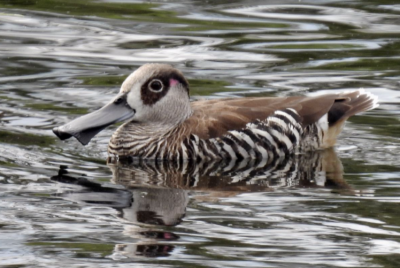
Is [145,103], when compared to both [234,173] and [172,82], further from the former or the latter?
[234,173]

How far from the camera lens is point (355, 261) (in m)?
7.10

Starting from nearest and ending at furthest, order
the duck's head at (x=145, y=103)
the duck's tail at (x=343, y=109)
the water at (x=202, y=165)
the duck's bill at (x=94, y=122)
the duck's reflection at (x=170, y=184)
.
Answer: the water at (x=202, y=165) → the duck's reflection at (x=170, y=184) → the duck's bill at (x=94, y=122) → the duck's head at (x=145, y=103) → the duck's tail at (x=343, y=109)

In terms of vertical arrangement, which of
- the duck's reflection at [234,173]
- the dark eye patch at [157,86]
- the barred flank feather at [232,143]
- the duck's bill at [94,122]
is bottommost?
the duck's reflection at [234,173]

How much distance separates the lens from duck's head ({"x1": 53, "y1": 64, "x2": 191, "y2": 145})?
10336 mm

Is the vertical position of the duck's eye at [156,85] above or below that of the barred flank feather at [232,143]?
above

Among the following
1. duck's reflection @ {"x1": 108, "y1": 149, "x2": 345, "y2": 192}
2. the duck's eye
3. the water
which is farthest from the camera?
the duck's eye

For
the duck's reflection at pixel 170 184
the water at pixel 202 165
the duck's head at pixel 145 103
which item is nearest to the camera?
the water at pixel 202 165

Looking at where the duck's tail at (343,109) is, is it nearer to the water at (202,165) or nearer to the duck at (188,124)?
the duck at (188,124)

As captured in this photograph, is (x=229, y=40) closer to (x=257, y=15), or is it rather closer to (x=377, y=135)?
(x=257, y=15)

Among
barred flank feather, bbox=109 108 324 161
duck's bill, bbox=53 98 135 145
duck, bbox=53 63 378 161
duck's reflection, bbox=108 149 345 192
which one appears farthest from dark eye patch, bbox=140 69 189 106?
duck's reflection, bbox=108 149 345 192

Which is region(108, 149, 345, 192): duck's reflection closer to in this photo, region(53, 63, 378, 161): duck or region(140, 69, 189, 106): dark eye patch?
region(53, 63, 378, 161): duck

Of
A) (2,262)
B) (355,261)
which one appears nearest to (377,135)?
(355,261)

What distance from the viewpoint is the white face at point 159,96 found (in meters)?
10.5

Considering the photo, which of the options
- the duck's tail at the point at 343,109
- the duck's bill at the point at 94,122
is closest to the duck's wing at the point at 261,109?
the duck's tail at the point at 343,109
